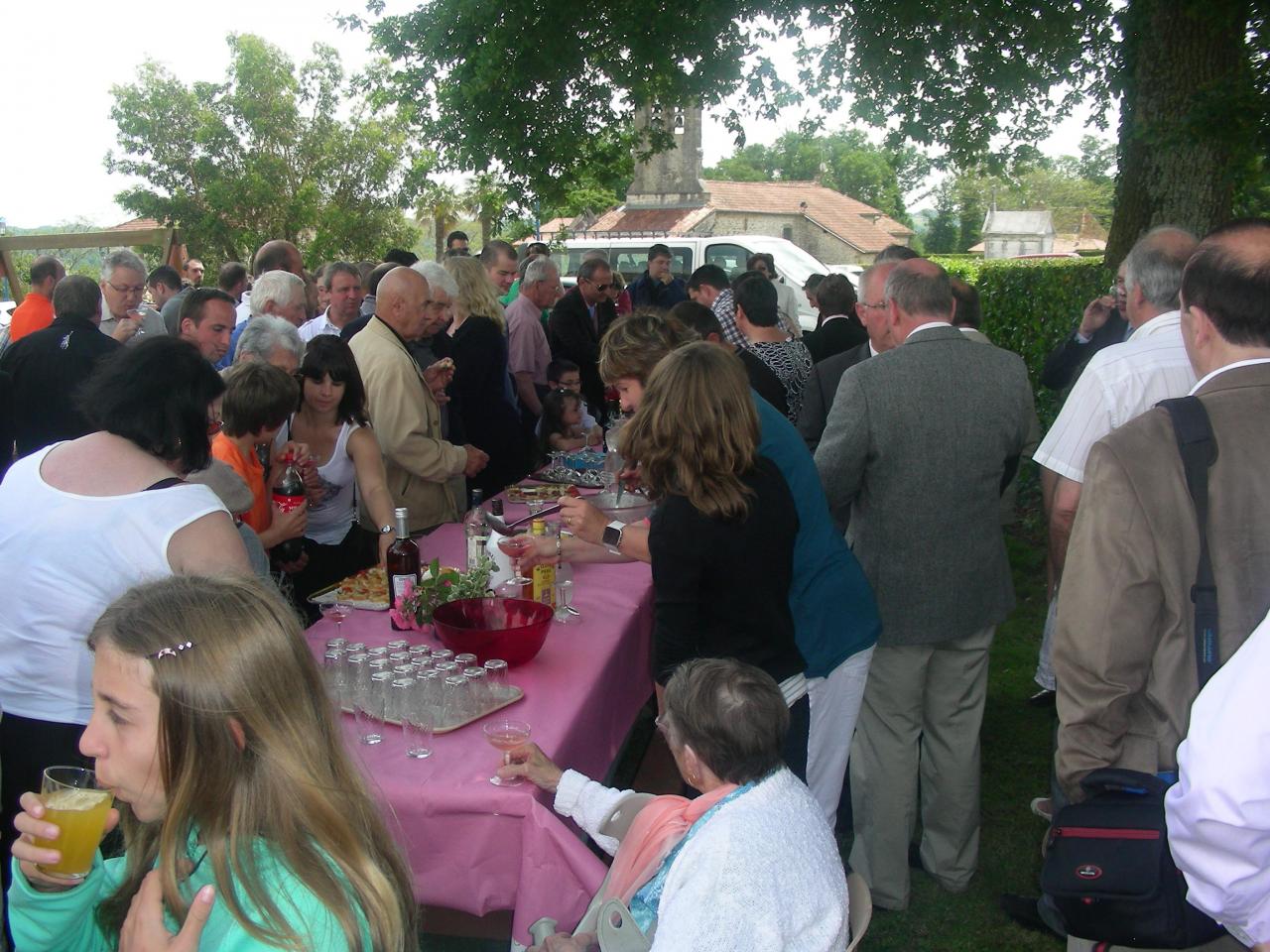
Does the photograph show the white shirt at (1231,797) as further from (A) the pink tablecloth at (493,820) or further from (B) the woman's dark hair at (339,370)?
(B) the woman's dark hair at (339,370)

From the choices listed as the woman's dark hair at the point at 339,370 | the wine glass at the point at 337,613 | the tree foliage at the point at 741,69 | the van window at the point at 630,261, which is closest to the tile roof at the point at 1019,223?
the van window at the point at 630,261

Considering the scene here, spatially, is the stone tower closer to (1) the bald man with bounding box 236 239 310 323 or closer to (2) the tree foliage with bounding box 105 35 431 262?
(2) the tree foliage with bounding box 105 35 431 262

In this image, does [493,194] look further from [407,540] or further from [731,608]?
[731,608]

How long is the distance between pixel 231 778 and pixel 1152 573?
64.5 inches

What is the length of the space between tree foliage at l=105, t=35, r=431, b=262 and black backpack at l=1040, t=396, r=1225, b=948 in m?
30.3

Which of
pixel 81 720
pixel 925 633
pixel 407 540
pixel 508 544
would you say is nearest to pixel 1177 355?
pixel 925 633

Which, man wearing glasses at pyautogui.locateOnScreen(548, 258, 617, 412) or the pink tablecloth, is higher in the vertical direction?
man wearing glasses at pyautogui.locateOnScreen(548, 258, 617, 412)

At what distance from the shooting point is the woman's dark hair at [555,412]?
226 inches

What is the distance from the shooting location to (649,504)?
4.55 metres

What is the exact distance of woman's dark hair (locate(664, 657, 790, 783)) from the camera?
6.44 ft

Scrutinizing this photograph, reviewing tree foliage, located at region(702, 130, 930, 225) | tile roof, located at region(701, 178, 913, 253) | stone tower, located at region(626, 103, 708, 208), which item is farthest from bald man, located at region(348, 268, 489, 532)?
tree foliage, located at region(702, 130, 930, 225)

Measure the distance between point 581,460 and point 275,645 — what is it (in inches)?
155

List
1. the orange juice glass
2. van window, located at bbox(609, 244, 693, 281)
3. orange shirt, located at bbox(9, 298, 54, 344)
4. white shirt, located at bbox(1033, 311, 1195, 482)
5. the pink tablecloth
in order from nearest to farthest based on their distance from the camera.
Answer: the orange juice glass → the pink tablecloth → white shirt, located at bbox(1033, 311, 1195, 482) → orange shirt, located at bbox(9, 298, 54, 344) → van window, located at bbox(609, 244, 693, 281)

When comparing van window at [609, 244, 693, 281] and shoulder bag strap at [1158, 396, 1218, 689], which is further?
van window at [609, 244, 693, 281]
